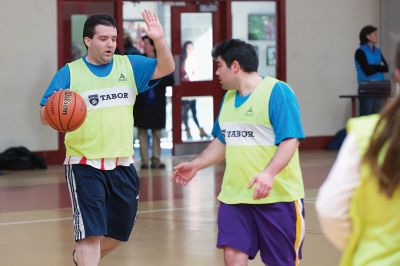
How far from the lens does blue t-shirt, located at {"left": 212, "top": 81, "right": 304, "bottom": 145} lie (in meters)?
5.71

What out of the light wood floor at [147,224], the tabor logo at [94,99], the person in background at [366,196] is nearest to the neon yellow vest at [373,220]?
the person in background at [366,196]

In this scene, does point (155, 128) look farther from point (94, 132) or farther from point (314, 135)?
point (94, 132)

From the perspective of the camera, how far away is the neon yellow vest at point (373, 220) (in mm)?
3209

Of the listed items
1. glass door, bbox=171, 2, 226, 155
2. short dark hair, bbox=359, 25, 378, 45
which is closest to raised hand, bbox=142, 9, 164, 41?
short dark hair, bbox=359, 25, 378, 45

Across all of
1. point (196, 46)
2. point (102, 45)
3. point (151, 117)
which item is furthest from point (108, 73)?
point (196, 46)

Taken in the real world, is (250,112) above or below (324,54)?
→ below

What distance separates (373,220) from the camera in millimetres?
3242

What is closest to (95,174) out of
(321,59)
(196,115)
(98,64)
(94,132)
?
(94,132)

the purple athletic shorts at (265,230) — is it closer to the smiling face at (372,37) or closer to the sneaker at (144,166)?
the sneaker at (144,166)

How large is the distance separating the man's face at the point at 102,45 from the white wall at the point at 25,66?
1018 cm

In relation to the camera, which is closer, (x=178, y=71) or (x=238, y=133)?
(x=238, y=133)

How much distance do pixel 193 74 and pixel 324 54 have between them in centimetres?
299

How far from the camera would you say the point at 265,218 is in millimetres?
5902

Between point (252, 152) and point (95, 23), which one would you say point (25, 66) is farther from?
point (252, 152)
